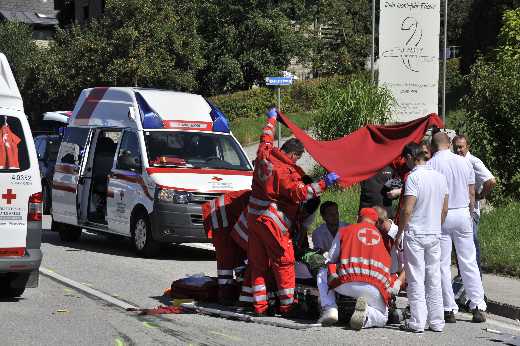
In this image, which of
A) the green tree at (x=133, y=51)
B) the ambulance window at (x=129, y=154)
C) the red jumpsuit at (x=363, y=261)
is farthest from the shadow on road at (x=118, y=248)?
the green tree at (x=133, y=51)

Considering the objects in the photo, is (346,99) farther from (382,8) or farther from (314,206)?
(314,206)

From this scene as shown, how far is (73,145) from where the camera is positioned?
58.2ft

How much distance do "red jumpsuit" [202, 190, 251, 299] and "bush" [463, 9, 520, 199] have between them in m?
9.45

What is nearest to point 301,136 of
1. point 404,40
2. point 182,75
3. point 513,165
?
point 513,165

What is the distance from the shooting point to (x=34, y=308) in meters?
10.8

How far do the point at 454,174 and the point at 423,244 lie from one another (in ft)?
3.71

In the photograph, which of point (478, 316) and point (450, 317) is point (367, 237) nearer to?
point (450, 317)

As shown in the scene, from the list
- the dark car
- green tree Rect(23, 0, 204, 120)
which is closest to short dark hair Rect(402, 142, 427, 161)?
the dark car

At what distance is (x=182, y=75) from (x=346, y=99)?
72.0 ft

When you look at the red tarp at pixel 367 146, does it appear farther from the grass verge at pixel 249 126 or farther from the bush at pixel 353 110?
the grass verge at pixel 249 126

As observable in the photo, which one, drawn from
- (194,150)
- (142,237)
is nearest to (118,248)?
(142,237)

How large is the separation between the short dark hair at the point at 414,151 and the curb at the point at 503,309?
2.00m

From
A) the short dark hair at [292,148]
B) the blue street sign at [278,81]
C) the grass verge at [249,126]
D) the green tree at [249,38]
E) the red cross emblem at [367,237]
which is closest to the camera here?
the red cross emblem at [367,237]

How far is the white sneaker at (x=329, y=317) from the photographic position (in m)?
9.79
